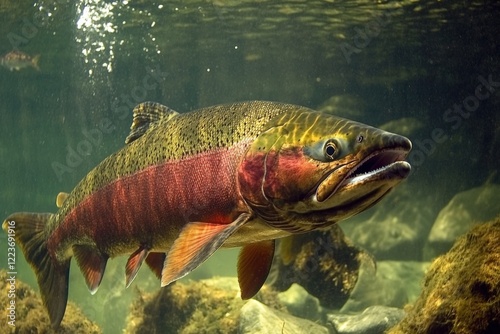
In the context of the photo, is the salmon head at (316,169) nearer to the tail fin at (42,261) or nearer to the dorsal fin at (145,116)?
the dorsal fin at (145,116)

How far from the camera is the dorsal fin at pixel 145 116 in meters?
4.18

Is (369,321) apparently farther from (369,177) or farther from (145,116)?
(369,177)

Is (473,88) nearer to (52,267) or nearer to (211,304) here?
(211,304)

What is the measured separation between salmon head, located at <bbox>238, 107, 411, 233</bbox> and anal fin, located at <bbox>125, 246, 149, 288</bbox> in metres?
1.25

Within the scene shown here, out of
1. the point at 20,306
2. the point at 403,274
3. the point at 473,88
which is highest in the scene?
the point at 20,306

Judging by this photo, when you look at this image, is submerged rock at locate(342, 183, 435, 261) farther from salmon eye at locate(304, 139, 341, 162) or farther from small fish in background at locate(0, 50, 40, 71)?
small fish in background at locate(0, 50, 40, 71)

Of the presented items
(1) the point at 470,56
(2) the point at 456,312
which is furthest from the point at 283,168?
(1) the point at 470,56

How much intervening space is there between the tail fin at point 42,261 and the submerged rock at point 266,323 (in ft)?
7.54

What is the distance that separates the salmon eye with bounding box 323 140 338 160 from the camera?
8.38ft

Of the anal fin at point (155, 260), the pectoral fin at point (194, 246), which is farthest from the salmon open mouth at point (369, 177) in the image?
the anal fin at point (155, 260)

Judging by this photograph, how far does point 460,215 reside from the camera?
508 inches

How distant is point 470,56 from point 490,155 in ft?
19.2

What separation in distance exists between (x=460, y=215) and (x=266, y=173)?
39.0 ft

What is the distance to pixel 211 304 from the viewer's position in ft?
22.5
